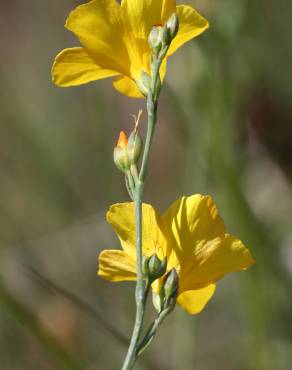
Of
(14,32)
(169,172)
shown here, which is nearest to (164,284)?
(169,172)

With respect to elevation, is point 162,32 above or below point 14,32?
above

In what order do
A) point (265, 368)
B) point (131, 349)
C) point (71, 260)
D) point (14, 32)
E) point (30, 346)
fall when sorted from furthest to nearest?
point (14, 32) < point (71, 260) < point (30, 346) < point (265, 368) < point (131, 349)

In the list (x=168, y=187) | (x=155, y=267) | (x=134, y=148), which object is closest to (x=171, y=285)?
(x=155, y=267)

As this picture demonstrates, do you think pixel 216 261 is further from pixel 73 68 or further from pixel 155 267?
pixel 73 68

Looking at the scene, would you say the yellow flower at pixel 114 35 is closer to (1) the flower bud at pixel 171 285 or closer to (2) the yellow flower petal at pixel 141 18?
(2) the yellow flower petal at pixel 141 18

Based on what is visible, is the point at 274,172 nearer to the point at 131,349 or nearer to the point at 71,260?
the point at 71,260

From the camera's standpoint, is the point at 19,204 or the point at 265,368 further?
the point at 19,204

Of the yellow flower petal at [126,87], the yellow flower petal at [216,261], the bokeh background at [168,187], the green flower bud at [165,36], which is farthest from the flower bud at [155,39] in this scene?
the bokeh background at [168,187]
